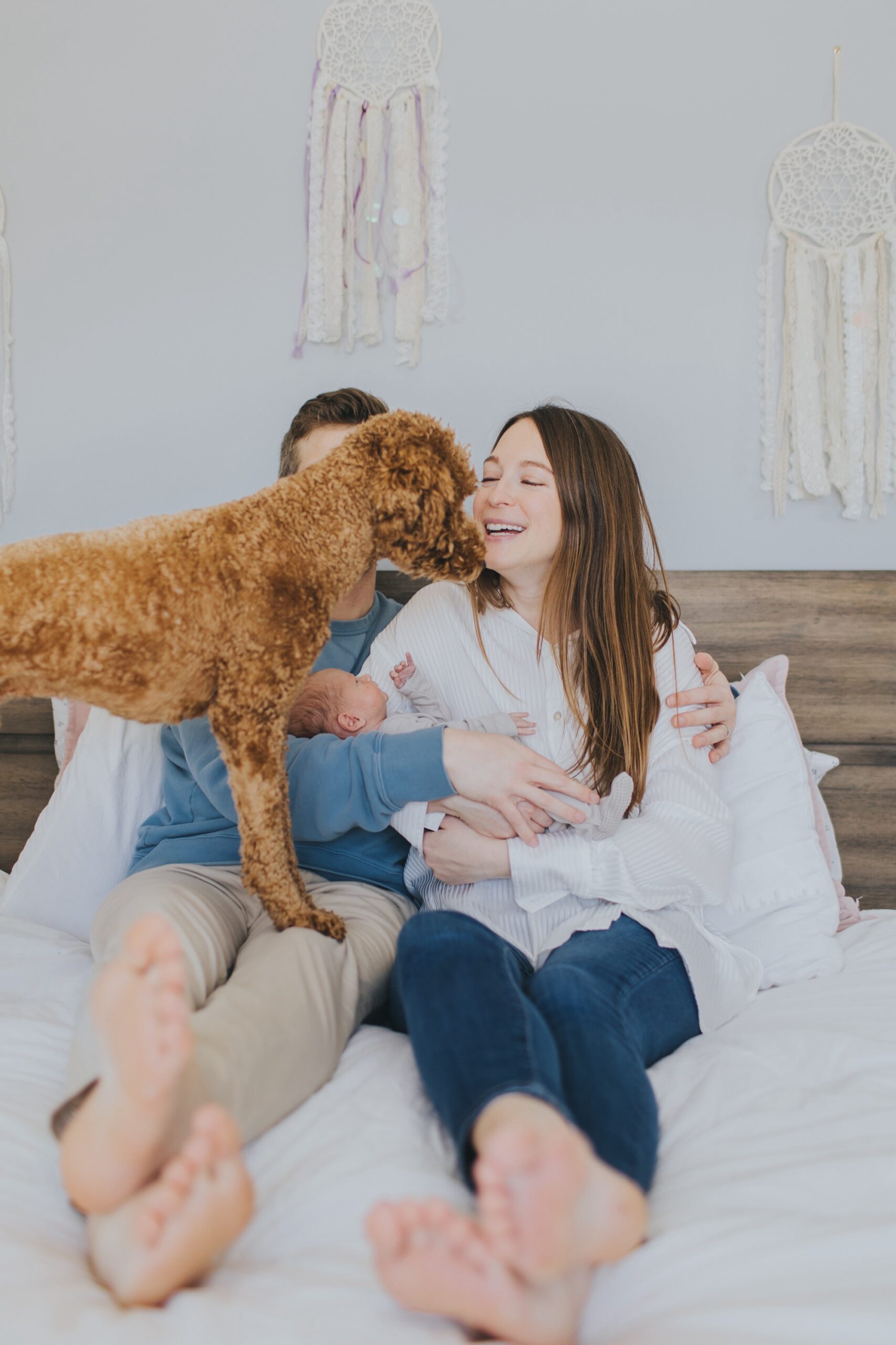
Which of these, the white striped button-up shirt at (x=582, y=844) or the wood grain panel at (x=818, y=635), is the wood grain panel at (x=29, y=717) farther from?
the wood grain panel at (x=818, y=635)

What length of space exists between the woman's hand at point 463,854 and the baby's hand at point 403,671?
0.24 meters

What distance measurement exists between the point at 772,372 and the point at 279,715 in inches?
53.8

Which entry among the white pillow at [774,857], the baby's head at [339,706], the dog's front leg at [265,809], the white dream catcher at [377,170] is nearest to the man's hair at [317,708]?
the baby's head at [339,706]

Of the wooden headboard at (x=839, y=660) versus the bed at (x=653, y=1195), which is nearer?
the bed at (x=653, y=1195)

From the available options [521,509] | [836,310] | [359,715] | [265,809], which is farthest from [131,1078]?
[836,310]

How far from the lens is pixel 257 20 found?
6.11 ft

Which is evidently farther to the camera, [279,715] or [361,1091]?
[279,715]

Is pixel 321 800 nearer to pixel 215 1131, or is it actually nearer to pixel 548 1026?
pixel 548 1026

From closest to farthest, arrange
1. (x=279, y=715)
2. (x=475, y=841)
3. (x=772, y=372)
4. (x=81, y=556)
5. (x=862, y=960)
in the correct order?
(x=81, y=556) → (x=279, y=715) → (x=475, y=841) → (x=862, y=960) → (x=772, y=372)

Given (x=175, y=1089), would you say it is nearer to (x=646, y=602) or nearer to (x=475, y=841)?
(x=475, y=841)

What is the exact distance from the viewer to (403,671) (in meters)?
1.40

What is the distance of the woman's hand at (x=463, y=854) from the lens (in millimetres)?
1182

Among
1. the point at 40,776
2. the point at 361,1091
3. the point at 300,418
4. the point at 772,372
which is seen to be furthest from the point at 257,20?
the point at 361,1091

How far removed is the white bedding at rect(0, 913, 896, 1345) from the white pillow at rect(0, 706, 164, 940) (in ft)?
1.05
